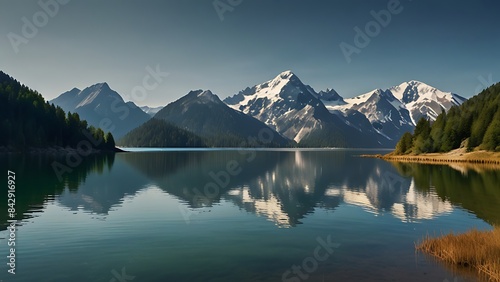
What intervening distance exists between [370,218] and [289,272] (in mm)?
22677

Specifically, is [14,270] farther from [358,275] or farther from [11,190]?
[11,190]

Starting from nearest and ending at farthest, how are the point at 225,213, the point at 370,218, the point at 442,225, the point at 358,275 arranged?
1. the point at 358,275
2. the point at 442,225
3. the point at 370,218
4. the point at 225,213

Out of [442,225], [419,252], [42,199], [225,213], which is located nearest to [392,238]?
[419,252]

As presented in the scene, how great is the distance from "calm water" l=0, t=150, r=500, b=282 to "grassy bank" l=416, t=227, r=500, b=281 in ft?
4.15

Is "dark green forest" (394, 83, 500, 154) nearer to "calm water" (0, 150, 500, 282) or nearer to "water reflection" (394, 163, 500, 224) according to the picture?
"water reflection" (394, 163, 500, 224)

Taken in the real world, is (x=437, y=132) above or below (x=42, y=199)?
above

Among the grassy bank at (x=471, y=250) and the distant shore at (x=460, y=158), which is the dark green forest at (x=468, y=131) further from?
the grassy bank at (x=471, y=250)

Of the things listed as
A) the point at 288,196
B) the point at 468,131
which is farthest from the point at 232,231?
the point at 468,131

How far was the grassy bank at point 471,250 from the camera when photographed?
74.8ft

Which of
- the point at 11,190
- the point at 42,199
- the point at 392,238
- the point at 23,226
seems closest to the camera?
the point at 392,238

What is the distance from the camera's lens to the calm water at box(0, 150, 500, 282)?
2356 centimetres

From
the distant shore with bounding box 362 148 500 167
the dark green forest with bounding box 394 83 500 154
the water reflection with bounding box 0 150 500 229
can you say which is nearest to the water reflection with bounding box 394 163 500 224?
the water reflection with bounding box 0 150 500 229

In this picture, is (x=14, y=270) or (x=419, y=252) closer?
(x=14, y=270)

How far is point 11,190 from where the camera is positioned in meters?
58.9
